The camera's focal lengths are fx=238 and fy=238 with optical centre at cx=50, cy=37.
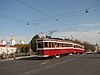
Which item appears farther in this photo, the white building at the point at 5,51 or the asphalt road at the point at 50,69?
the white building at the point at 5,51

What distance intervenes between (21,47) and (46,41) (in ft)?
279

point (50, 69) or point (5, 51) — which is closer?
point (50, 69)

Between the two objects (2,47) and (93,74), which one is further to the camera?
(2,47)

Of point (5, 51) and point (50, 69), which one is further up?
point (5, 51)

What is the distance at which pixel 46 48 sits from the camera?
36.0 metres

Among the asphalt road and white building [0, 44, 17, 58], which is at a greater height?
white building [0, 44, 17, 58]

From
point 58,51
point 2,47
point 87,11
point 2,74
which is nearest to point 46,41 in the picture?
point 58,51

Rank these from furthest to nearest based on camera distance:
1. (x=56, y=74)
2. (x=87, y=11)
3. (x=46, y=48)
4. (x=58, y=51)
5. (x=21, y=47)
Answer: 1. (x=21, y=47)
2. (x=58, y=51)
3. (x=46, y=48)
4. (x=87, y=11)
5. (x=56, y=74)

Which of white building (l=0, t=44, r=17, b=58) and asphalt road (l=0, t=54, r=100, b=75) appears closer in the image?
asphalt road (l=0, t=54, r=100, b=75)

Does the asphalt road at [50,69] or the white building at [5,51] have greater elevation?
the white building at [5,51]

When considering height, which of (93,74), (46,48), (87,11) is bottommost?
(93,74)

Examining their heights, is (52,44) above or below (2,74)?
above

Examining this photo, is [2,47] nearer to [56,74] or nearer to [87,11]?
[87,11]

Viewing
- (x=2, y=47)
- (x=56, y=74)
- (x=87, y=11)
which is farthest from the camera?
(x=2, y=47)
